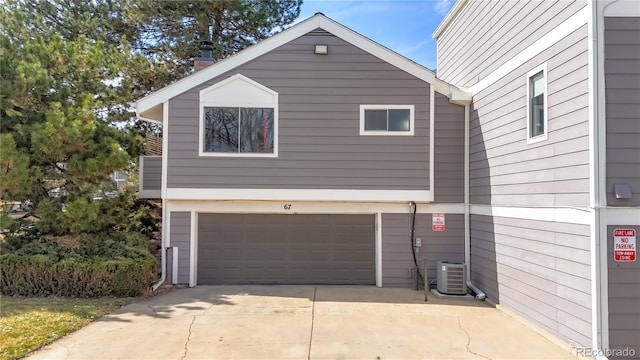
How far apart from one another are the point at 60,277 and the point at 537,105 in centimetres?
904

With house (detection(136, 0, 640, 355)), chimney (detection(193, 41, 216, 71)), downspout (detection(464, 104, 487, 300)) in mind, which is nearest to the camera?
house (detection(136, 0, 640, 355))

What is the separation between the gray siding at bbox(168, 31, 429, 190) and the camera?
8234 millimetres

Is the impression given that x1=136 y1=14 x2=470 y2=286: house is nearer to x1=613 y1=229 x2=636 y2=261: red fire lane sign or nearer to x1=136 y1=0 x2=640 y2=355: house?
x1=136 y1=0 x2=640 y2=355: house

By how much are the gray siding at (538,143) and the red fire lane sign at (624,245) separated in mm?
532

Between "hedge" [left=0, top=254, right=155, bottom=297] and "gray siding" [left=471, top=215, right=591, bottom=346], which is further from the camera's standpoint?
"hedge" [left=0, top=254, right=155, bottom=297]

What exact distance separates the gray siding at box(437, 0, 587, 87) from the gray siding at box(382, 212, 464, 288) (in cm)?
333

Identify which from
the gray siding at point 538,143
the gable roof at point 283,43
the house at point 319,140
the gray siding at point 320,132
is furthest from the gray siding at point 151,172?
the gray siding at point 538,143

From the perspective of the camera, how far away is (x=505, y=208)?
22.6 feet

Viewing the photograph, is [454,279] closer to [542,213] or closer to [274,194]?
[542,213]

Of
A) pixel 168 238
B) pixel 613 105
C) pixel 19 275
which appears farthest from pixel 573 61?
pixel 19 275

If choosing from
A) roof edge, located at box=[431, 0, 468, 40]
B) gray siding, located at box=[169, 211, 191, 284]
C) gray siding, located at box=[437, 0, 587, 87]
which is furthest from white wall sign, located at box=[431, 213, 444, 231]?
gray siding, located at box=[169, 211, 191, 284]

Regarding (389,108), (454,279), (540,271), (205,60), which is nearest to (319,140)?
(389,108)

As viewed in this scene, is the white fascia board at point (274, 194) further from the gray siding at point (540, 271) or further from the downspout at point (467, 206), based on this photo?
the gray siding at point (540, 271)

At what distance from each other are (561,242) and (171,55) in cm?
1432
